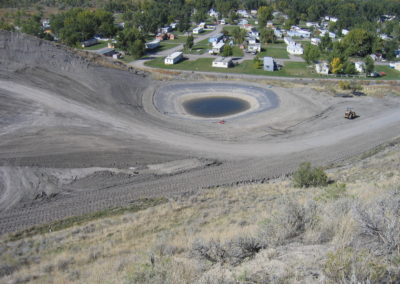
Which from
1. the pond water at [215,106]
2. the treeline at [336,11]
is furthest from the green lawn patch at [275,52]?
the treeline at [336,11]

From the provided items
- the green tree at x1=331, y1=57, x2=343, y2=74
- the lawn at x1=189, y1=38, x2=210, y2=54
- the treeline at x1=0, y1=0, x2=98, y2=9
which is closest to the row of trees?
the lawn at x1=189, y1=38, x2=210, y2=54

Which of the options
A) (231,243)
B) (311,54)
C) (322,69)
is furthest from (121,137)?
(311,54)

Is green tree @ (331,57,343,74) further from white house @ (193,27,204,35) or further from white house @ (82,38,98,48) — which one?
white house @ (82,38,98,48)

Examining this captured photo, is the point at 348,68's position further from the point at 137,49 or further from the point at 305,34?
the point at 305,34

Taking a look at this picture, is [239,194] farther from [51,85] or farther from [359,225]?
[51,85]

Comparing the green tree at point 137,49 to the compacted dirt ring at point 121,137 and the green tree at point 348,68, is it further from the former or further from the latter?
the green tree at point 348,68

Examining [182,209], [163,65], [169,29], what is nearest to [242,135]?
[182,209]
